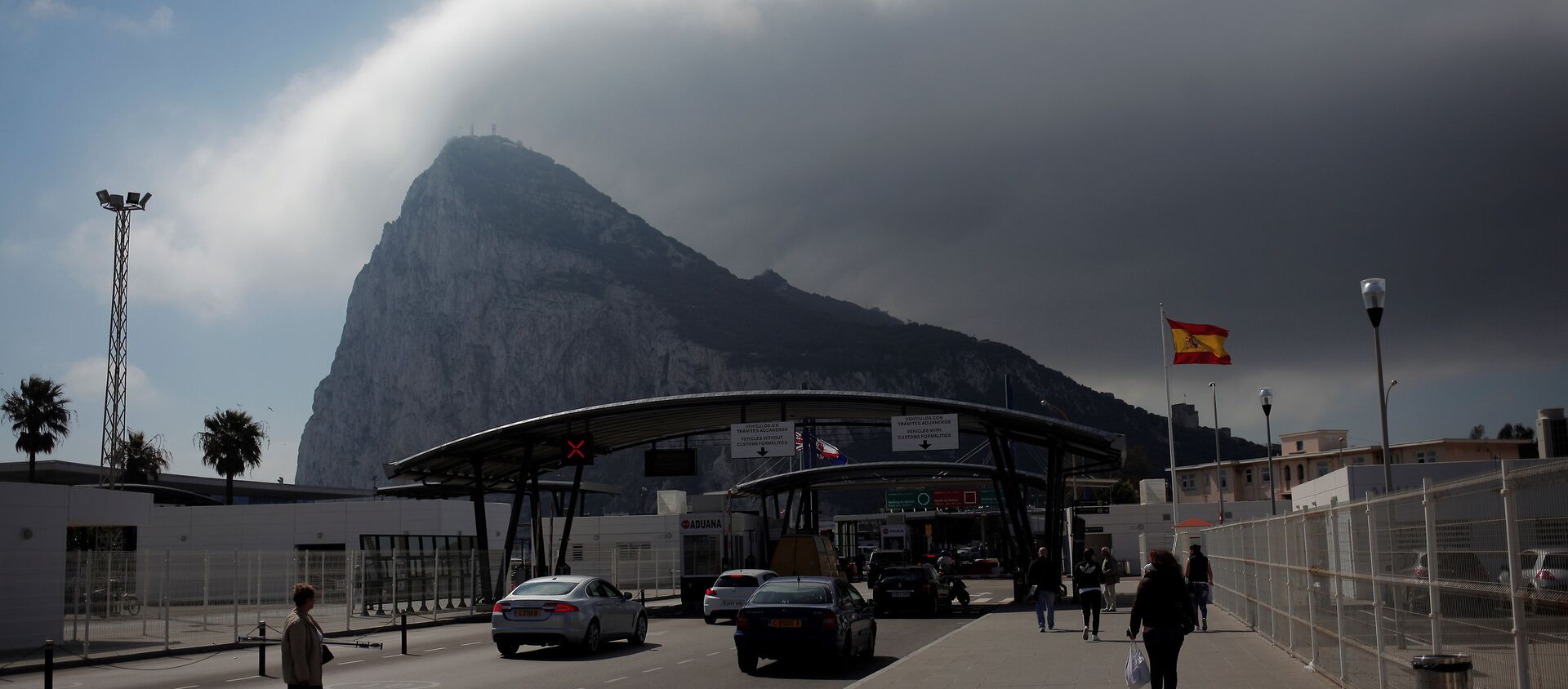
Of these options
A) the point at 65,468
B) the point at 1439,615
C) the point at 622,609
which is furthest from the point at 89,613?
the point at 65,468

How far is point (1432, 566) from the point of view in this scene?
892 cm

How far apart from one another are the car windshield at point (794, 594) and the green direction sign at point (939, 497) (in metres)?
Result: 56.0

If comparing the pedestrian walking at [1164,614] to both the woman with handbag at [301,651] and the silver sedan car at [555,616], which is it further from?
the silver sedan car at [555,616]

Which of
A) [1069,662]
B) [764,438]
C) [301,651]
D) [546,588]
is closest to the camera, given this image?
[301,651]

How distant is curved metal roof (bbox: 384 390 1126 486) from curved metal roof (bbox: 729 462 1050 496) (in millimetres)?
4908

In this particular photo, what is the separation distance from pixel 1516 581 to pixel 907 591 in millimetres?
26751

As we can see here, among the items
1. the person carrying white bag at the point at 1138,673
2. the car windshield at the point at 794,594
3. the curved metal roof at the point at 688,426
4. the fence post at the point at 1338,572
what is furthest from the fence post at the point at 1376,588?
the curved metal roof at the point at 688,426

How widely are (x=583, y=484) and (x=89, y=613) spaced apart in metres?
36.3

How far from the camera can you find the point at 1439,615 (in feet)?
29.3

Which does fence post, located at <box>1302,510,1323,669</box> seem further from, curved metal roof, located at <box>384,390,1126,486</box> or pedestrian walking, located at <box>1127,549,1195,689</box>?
curved metal roof, located at <box>384,390,1126,486</box>

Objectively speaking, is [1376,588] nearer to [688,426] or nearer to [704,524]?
[704,524]

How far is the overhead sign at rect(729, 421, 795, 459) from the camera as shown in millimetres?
39000

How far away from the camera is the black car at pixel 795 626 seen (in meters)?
17.9

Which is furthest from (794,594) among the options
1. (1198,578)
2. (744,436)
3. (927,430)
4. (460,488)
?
(460,488)
